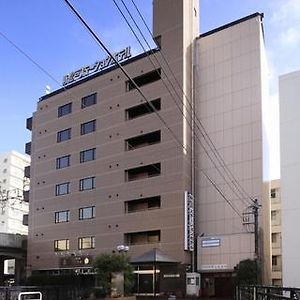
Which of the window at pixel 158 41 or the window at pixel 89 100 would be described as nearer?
the window at pixel 158 41

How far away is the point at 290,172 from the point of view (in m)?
54.8

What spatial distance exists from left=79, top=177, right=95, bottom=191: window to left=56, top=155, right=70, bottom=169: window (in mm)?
3920

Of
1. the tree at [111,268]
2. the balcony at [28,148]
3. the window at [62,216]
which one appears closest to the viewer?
the tree at [111,268]

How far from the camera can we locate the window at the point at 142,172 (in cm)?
6078

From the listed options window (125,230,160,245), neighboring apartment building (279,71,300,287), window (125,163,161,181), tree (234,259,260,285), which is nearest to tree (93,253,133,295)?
tree (234,259,260,285)

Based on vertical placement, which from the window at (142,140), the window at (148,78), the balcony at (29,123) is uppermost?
the window at (148,78)

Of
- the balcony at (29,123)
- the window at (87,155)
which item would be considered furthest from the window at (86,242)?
the balcony at (29,123)

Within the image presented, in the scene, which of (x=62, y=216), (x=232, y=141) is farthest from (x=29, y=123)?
(x=232, y=141)

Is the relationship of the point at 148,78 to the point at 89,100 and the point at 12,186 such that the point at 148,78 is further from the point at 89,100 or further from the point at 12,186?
the point at 12,186

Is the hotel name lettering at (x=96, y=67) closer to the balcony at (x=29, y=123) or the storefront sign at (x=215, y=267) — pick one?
the balcony at (x=29, y=123)

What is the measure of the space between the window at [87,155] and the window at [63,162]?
2.93 m

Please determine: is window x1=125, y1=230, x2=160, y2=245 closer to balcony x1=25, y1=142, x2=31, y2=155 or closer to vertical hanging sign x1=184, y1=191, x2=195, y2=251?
vertical hanging sign x1=184, y1=191, x2=195, y2=251

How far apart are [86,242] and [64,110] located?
1750 cm

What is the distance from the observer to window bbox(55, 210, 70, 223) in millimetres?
69312
